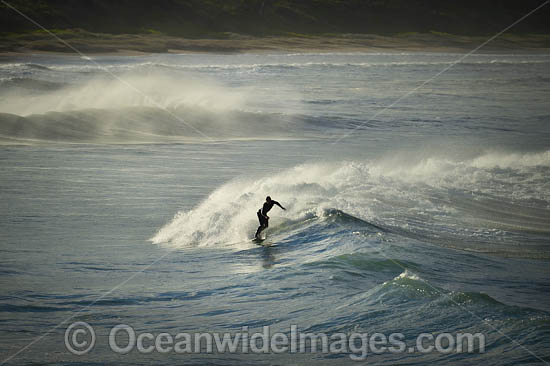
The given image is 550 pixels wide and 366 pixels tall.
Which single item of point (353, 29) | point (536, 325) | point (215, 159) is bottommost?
point (536, 325)

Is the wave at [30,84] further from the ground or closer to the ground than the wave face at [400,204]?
further from the ground

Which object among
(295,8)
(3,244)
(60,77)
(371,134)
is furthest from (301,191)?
(295,8)

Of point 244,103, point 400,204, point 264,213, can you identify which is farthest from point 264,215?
point 244,103

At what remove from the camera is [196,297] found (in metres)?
9.92

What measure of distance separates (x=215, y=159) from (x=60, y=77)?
28013 millimetres

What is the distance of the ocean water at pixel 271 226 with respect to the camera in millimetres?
8812

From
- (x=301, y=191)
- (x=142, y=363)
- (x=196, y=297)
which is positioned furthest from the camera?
(x=301, y=191)

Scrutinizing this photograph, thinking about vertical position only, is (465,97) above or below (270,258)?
above

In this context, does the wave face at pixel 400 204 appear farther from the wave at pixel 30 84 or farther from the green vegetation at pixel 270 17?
the green vegetation at pixel 270 17

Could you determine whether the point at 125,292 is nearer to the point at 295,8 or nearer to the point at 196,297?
the point at 196,297

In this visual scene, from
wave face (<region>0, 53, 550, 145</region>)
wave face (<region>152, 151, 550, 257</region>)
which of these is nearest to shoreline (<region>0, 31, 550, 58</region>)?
wave face (<region>0, 53, 550, 145</region>)

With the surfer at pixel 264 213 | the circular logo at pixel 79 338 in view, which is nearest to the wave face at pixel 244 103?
the surfer at pixel 264 213

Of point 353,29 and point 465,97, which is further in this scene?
point 353,29

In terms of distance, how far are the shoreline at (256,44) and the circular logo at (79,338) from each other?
62701 mm
